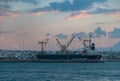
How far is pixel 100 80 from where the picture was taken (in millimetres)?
115125

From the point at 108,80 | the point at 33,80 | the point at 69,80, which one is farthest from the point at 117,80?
the point at 33,80

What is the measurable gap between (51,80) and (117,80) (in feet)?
47.9

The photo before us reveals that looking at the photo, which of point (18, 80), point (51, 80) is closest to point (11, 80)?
point (18, 80)

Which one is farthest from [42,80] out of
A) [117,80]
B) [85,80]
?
[117,80]

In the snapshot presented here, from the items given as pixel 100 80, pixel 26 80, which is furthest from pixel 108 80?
pixel 26 80

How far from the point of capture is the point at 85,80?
4520 inches

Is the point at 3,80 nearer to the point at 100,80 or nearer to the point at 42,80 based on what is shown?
the point at 42,80

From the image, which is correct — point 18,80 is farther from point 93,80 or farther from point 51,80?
point 93,80

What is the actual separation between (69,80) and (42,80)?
5.98 meters

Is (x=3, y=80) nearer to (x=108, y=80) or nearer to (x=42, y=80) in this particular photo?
(x=42, y=80)

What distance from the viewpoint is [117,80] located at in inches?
4523

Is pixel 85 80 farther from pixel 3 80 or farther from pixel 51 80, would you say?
pixel 3 80

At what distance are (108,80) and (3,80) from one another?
76.3ft

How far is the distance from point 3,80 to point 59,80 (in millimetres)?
12418
